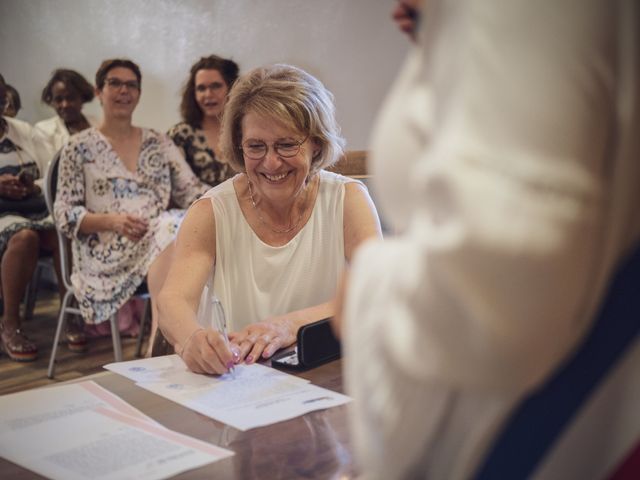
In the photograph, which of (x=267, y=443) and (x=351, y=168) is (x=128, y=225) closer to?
(x=351, y=168)

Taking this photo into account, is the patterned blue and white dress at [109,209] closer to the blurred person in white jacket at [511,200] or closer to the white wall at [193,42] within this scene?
the white wall at [193,42]

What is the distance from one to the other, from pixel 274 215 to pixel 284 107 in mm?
305

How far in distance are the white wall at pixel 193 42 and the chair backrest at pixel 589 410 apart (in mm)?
3275

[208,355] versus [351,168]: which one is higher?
[351,168]

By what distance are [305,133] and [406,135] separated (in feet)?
4.44

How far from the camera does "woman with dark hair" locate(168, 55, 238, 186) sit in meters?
3.67

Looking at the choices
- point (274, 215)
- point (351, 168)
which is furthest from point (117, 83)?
point (274, 215)

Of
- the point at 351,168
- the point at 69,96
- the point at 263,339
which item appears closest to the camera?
the point at 263,339

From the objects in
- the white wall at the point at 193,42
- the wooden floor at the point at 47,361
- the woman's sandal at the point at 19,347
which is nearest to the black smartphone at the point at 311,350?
the wooden floor at the point at 47,361

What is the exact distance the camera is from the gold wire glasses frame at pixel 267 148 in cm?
183

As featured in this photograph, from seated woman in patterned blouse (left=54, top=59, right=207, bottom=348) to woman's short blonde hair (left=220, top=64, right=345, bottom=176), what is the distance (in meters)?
1.50

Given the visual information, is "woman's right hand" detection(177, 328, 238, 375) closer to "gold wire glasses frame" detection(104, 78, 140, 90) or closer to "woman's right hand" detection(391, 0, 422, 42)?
"woman's right hand" detection(391, 0, 422, 42)

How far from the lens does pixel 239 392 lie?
3.77 feet

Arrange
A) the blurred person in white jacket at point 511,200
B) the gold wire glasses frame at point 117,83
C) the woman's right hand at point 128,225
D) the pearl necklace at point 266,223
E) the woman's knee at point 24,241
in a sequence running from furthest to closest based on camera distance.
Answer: the woman's knee at point 24,241 < the gold wire glasses frame at point 117,83 < the woman's right hand at point 128,225 < the pearl necklace at point 266,223 < the blurred person in white jacket at point 511,200
